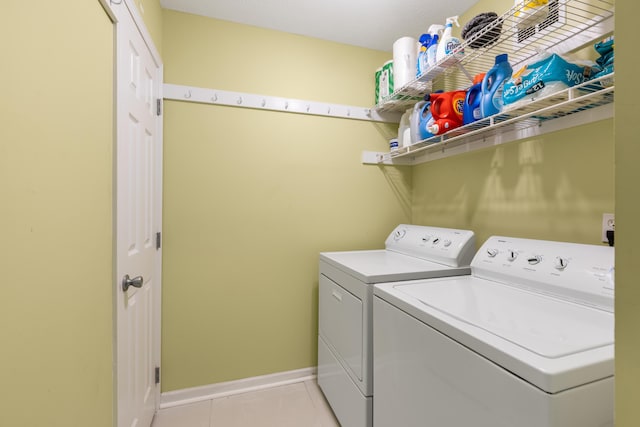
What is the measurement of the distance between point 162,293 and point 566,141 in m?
2.37

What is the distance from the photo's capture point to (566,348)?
0.65 metres

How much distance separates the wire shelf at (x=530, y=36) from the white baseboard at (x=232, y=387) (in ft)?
7.13

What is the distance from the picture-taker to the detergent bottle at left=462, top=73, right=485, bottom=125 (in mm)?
1390

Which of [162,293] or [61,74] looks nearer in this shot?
[61,74]

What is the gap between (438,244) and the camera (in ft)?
5.28

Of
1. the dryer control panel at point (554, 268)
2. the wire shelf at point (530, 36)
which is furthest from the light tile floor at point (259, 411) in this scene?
the wire shelf at point (530, 36)

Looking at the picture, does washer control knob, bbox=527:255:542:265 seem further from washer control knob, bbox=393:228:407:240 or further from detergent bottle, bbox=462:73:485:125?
washer control knob, bbox=393:228:407:240

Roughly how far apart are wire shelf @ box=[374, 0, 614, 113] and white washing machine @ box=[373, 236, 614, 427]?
0.88m

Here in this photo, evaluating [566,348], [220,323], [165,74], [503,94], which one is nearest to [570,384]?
[566,348]

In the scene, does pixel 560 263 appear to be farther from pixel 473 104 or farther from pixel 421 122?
pixel 421 122

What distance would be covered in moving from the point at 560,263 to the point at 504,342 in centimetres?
58

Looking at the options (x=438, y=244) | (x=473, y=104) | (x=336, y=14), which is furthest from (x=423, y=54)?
(x=438, y=244)

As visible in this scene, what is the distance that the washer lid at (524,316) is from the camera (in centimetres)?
68

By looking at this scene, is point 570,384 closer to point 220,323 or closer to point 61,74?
point 61,74
